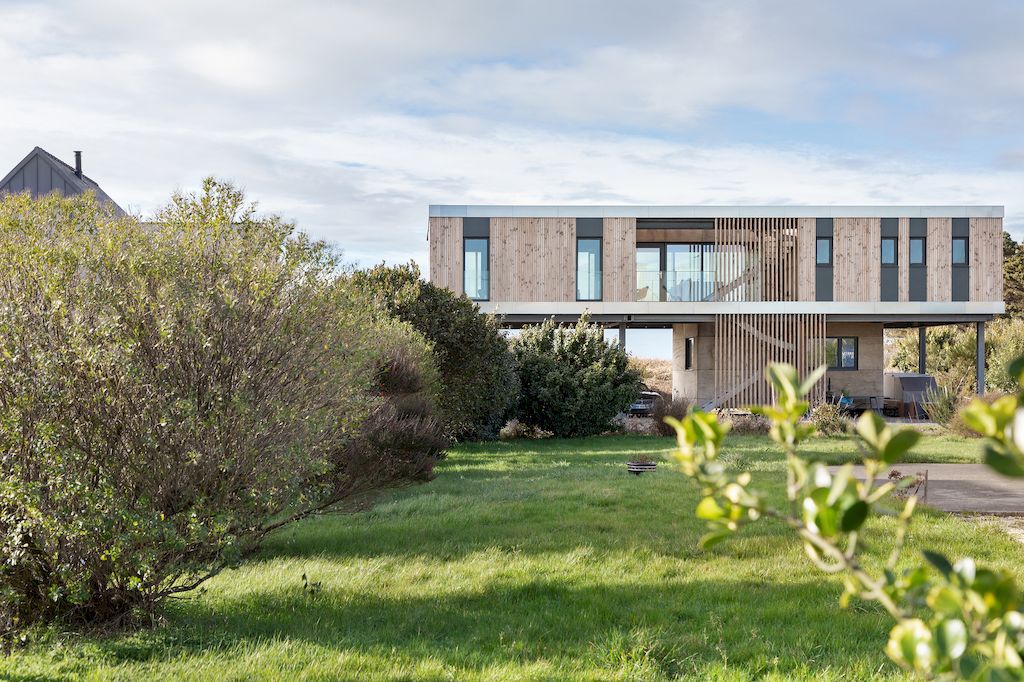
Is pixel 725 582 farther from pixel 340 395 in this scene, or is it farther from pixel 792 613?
pixel 340 395

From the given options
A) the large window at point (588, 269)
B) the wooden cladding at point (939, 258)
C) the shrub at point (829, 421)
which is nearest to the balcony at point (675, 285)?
the large window at point (588, 269)

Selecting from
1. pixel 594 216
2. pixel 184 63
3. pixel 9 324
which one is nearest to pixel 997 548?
pixel 9 324

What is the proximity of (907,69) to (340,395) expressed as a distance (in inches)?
466

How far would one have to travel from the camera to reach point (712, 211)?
1140 inches

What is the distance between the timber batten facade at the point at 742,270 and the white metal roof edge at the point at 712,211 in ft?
0.12

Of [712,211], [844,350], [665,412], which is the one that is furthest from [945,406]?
[844,350]

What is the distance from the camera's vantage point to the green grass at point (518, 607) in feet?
18.6

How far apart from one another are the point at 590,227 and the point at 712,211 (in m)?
4.10

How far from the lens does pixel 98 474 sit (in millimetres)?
5945

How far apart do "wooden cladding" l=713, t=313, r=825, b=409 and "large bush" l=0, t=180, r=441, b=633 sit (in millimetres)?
24489

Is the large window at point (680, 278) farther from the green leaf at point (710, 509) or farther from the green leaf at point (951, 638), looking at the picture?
the green leaf at point (951, 638)

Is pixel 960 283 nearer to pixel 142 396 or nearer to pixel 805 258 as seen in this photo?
pixel 805 258

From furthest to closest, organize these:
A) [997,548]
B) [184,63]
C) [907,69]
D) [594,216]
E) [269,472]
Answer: [594,216]
[907,69]
[184,63]
[997,548]
[269,472]

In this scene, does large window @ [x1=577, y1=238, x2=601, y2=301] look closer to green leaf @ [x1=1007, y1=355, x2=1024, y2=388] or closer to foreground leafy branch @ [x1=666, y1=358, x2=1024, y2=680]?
foreground leafy branch @ [x1=666, y1=358, x2=1024, y2=680]
